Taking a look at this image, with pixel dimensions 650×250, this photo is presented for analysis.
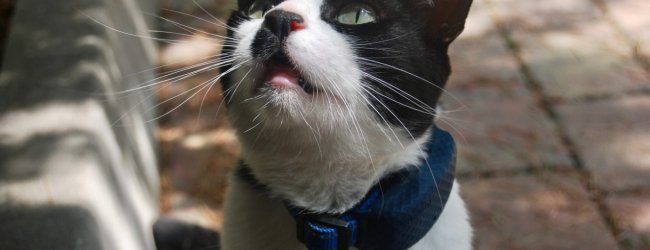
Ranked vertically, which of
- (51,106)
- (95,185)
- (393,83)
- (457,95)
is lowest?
(457,95)

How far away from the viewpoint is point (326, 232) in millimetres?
1399

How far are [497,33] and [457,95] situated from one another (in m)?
0.39

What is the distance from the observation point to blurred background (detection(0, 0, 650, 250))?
219 cm

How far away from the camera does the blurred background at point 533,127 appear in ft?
7.20

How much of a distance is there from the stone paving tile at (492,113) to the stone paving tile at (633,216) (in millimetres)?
205

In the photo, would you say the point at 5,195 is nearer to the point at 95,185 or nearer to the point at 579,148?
the point at 95,185

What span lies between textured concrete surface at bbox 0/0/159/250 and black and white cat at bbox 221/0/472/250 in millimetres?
349

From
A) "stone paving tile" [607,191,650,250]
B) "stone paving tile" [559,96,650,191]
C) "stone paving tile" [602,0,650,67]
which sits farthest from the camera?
"stone paving tile" [602,0,650,67]

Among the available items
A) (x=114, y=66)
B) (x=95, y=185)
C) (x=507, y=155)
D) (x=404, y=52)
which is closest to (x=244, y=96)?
(x=404, y=52)

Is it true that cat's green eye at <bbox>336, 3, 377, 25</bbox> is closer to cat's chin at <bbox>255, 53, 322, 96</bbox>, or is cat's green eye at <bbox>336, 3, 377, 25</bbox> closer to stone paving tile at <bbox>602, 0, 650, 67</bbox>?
cat's chin at <bbox>255, 53, 322, 96</bbox>

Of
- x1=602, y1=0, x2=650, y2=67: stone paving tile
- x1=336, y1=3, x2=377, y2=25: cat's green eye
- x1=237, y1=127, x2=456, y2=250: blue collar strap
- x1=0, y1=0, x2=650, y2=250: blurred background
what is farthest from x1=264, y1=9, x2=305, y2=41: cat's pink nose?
x1=602, y1=0, x2=650, y2=67: stone paving tile

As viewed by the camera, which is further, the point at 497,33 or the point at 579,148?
the point at 497,33

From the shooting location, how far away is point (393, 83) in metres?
1.34

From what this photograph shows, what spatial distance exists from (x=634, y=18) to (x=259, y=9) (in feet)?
6.25
